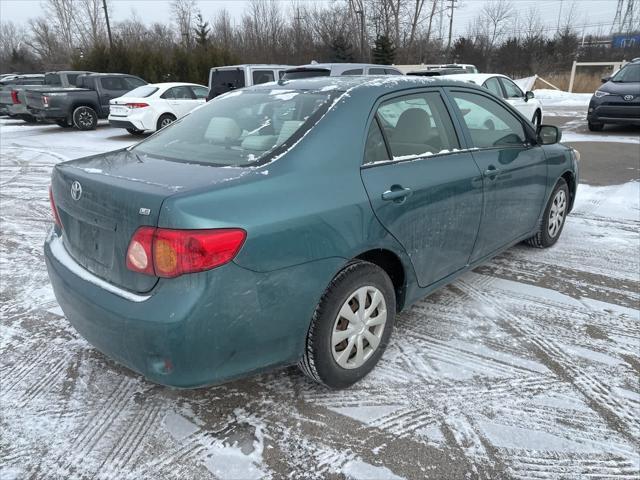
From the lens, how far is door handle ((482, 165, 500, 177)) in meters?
3.33

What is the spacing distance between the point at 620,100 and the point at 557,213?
8.84 meters

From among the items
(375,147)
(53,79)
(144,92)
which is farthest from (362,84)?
(53,79)

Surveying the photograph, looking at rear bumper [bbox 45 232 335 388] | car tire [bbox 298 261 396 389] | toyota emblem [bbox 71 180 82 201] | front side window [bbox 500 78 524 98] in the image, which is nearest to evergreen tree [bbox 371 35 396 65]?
front side window [bbox 500 78 524 98]

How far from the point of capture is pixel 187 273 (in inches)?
77.0

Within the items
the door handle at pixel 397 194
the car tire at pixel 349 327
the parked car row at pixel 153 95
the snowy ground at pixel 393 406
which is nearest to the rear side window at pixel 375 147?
the door handle at pixel 397 194

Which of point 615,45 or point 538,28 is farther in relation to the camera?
point 538,28

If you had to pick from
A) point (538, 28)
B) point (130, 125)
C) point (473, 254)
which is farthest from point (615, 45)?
point (473, 254)

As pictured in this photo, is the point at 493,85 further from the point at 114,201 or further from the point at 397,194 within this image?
the point at 114,201

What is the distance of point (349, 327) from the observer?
254cm

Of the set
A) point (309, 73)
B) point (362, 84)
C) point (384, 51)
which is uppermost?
point (384, 51)

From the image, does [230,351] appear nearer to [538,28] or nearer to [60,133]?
[60,133]

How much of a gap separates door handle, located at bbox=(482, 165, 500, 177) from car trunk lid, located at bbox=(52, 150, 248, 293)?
6.05ft

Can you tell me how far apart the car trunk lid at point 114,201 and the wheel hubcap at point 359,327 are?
890 millimetres

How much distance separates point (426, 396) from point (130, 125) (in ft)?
39.9
